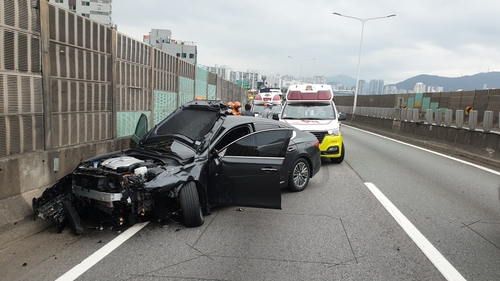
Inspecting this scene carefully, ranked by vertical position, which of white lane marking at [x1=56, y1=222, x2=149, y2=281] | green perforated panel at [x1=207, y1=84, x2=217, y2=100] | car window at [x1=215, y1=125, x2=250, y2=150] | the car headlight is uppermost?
green perforated panel at [x1=207, y1=84, x2=217, y2=100]

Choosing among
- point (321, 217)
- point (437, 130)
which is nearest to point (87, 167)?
point (321, 217)

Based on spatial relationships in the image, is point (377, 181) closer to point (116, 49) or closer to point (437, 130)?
point (116, 49)

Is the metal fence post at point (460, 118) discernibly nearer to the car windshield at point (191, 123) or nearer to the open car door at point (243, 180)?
the open car door at point (243, 180)

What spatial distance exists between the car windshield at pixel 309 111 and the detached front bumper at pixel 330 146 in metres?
1.12

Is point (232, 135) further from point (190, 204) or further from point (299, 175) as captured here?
point (299, 175)

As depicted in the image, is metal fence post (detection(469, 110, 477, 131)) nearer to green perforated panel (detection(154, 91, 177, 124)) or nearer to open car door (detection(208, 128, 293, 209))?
green perforated panel (detection(154, 91, 177, 124))

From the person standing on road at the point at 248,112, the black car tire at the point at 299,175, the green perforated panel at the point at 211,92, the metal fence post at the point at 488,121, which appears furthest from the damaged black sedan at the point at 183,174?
the green perforated panel at the point at 211,92

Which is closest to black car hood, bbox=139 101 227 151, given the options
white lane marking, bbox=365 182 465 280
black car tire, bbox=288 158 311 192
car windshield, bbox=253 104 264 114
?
black car tire, bbox=288 158 311 192

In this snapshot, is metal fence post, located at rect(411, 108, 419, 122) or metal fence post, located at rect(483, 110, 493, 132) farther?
metal fence post, located at rect(411, 108, 419, 122)

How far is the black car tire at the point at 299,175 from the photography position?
7332 millimetres

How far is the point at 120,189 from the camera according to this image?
4.64 metres

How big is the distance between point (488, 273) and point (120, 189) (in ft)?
14.2

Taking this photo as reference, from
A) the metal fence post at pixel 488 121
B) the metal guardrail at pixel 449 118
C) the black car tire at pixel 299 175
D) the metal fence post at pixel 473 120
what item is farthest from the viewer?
the metal fence post at pixel 473 120

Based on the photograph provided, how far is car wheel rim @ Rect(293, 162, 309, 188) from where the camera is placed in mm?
7458
